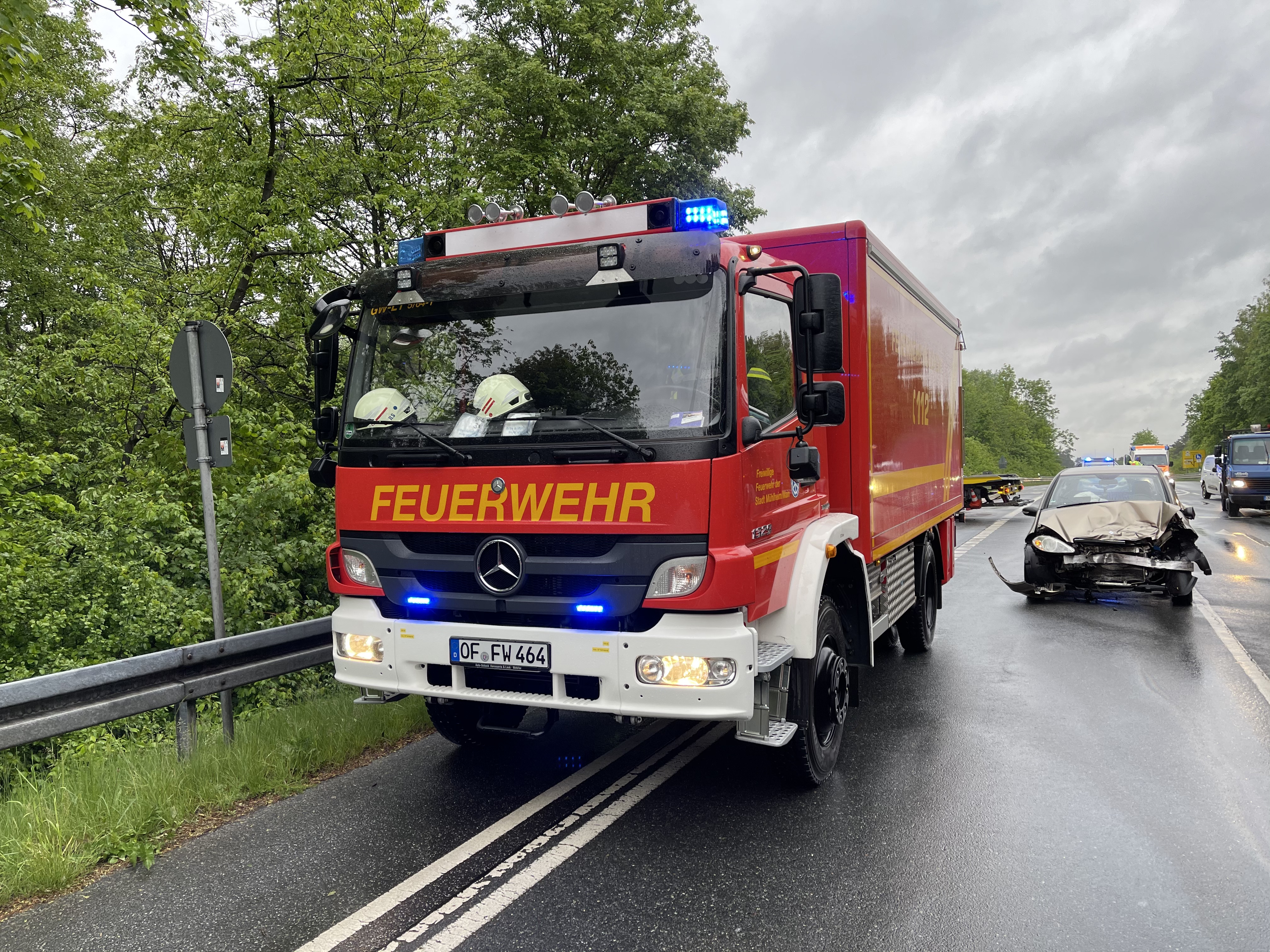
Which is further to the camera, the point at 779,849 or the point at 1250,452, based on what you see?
the point at 1250,452

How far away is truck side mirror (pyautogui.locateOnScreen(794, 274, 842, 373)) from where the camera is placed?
13.0ft

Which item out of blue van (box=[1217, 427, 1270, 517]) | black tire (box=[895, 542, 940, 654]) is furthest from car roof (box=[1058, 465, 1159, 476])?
blue van (box=[1217, 427, 1270, 517])

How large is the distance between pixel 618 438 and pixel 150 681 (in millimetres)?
3015

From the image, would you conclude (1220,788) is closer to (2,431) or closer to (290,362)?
(290,362)

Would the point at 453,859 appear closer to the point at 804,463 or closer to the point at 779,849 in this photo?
the point at 779,849

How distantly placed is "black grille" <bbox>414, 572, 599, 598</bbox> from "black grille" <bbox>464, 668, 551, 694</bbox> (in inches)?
14.1

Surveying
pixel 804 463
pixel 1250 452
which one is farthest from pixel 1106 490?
pixel 1250 452

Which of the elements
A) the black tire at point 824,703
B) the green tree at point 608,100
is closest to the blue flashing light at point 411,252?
the black tire at point 824,703

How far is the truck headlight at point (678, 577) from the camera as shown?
12.0ft

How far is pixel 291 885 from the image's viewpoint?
3553 millimetres

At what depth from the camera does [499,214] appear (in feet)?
15.3

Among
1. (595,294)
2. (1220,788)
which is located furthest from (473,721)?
(1220,788)

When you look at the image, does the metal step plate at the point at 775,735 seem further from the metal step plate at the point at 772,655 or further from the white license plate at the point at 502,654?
the white license plate at the point at 502,654

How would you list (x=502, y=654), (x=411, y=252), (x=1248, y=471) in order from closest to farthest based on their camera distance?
1. (x=502, y=654)
2. (x=411, y=252)
3. (x=1248, y=471)
